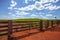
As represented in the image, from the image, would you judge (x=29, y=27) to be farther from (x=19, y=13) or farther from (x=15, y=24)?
(x=19, y=13)

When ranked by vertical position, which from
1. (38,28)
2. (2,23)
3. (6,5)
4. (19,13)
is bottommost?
(38,28)

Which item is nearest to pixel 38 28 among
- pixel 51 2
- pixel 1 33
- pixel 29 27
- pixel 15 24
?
pixel 29 27

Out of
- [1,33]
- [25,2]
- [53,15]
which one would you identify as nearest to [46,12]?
[53,15]

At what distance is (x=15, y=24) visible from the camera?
3863 mm

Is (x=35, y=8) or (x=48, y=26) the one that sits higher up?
(x=35, y=8)

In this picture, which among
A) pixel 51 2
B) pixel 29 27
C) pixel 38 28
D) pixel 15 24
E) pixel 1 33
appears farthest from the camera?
pixel 38 28

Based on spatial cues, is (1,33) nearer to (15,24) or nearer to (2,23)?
(2,23)

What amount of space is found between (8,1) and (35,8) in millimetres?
738

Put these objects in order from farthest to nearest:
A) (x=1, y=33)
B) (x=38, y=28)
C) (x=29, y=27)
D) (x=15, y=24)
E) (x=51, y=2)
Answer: (x=38, y=28) < (x=29, y=27) < (x=15, y=24) < (x=51, y=2) < (x=1, y=33)

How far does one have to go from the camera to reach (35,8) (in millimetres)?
3555

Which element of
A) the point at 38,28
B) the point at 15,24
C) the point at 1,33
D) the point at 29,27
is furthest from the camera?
the point at 38,28

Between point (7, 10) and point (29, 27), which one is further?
point (29, 27)

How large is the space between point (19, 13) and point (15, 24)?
470 mm

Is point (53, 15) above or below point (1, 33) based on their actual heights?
above
